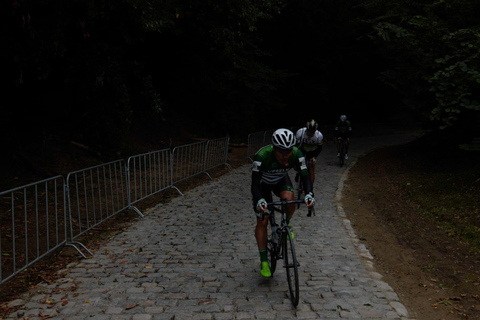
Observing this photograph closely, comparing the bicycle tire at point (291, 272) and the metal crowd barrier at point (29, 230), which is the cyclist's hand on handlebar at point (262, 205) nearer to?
the bicycle tire at point (291, 272)

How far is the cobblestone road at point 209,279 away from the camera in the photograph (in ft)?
15.8

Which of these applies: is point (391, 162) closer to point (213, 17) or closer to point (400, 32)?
point (400, 32)

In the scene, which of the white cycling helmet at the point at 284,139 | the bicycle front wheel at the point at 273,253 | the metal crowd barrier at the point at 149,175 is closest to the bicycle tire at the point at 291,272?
the bicycle front wheel at the point at 273,253

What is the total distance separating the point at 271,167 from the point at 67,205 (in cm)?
567

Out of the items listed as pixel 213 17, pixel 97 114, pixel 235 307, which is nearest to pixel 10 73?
pixel 97 114

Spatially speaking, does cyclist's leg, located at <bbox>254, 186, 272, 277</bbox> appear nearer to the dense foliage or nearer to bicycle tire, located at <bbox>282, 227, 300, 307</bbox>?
bicycle tire, located at <bbox>282, 227, 300, 307</bbox>

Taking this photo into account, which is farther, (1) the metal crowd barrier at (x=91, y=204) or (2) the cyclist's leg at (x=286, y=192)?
(1) the metal crowd barrier at (x=91, y=204)

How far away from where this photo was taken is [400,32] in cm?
1580

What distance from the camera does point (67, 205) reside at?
939 cm

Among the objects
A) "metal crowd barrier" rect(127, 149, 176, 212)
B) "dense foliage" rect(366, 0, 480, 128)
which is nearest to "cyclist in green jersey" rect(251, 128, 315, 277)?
"metal crowd barrier" rect(127, 149, 176, 212)

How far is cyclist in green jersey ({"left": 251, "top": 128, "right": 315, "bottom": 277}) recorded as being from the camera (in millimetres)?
5277

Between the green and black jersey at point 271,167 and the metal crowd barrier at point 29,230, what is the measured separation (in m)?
2.83

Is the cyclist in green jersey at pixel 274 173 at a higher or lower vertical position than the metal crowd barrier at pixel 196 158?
higher

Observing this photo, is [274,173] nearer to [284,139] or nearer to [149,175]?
[284,139]
